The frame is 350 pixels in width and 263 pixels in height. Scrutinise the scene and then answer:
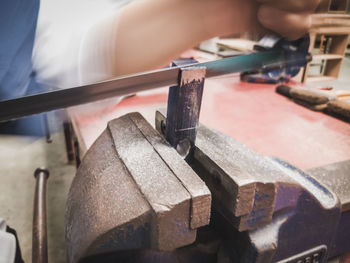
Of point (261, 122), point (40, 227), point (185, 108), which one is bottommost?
point (40, 227)

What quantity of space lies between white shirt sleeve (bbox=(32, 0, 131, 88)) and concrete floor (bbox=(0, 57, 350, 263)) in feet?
4.33

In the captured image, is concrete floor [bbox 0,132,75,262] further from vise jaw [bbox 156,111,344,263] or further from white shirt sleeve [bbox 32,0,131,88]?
vise jaw [bbox 156,111,344,263]

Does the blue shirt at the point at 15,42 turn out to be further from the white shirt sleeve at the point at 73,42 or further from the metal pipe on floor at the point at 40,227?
the metal pipe on floor at the point at 40,227

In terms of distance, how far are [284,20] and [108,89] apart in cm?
40

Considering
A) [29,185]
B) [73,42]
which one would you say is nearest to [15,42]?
[73,42]

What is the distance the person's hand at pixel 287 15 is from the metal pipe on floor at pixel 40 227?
1.03 meters

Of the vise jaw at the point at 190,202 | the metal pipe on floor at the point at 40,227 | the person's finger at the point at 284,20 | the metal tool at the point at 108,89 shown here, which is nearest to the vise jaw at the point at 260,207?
the vise jaw at the point at 190,202

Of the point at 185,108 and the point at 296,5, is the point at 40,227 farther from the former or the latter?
the point at 296,5

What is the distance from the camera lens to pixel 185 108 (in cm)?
58

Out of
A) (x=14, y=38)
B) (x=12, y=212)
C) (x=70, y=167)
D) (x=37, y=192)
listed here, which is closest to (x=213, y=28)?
(x=14, y=38)

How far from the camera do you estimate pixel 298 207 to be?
570 mm

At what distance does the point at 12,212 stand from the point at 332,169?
206 centimetres

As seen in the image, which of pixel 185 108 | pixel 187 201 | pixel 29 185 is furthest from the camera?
pixel 29 185

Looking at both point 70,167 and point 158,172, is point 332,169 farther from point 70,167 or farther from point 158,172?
point 70,167
